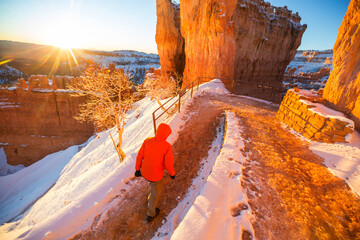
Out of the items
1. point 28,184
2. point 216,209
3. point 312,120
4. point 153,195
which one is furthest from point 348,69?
point 28,184

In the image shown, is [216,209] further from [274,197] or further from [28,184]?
[28,184]

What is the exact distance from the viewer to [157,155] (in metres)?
2.56

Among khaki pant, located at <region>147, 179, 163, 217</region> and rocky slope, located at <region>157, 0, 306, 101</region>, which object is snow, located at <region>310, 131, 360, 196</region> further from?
rocky slope, located at <region>157, 0, 306, 101</region>

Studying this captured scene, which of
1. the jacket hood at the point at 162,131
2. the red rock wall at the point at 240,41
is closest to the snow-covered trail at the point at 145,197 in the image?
the jacket hood at the point at 162,131

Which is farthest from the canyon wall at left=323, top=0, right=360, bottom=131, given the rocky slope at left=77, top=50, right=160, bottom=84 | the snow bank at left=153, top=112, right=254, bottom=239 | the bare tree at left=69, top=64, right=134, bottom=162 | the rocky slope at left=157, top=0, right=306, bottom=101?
the rocky slope at left=77, top=50, right=160, bottom=84

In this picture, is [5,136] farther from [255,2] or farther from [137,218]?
[255,2]

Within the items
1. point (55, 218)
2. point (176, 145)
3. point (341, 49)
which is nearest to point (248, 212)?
point (176, 145)

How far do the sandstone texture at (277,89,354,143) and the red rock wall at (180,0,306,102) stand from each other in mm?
6509

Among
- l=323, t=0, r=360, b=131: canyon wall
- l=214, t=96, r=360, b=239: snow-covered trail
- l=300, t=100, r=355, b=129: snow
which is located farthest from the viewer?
l=323, t=0, r=360, b=131: canyon wall

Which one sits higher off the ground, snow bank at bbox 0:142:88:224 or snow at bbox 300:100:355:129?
snow at bbox 300:100:355:129

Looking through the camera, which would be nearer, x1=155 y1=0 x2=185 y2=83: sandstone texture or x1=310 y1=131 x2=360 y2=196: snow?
x1=310 y1=131 x2=360 y2=196: snow

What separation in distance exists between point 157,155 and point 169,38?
1062 inches

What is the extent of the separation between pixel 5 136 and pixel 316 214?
111ft

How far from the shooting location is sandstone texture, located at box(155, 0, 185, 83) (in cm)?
2384
